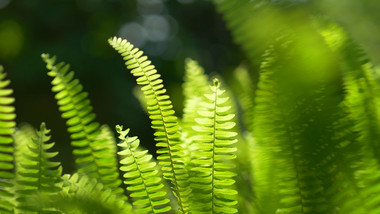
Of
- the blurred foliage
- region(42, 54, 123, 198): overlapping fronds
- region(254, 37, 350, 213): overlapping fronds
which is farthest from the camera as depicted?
the blurred foliage

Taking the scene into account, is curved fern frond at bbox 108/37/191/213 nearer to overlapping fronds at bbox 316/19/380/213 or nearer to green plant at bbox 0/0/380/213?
green plant at bbox 0/0/380/213

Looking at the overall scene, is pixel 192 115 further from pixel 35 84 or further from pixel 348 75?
pixel 35 84

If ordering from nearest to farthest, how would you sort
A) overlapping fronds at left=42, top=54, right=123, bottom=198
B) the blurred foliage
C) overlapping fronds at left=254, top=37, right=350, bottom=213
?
1. overlapping fronds at left=254, top=37, right=350, bottom=213
2. overlapping fronds at left=42, top=54, right=123, bottom=198
3. the blurred foliage

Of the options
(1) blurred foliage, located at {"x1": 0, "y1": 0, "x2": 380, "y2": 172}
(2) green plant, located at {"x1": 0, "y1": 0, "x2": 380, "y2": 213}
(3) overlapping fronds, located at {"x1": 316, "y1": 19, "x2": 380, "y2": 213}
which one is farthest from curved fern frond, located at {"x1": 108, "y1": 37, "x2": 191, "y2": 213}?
(1) blurred foliage, located at {"x1": 0, "y1": 0, "x2": 380, "y2": 172}

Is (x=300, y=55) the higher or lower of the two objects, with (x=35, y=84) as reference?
lower

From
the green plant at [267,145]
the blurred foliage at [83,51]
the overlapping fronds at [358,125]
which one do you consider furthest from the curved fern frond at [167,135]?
the blurred foliage at [83,51]

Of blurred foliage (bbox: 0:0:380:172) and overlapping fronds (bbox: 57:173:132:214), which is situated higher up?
blurred foliage (bbox: 0:0:380:172)

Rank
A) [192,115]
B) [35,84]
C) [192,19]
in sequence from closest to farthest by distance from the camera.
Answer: [192,115] < [35,84] < [192,19]

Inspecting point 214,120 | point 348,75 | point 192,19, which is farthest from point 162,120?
point 192,19

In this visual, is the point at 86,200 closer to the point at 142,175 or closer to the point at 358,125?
the point at 142,175
